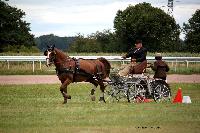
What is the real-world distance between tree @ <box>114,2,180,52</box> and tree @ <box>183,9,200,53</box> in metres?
1.94

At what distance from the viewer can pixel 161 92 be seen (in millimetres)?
20359

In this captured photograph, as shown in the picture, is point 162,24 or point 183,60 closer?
point 183,60

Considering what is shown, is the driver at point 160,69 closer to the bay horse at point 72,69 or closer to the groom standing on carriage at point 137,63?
the groom standing on carriage at point 137,63

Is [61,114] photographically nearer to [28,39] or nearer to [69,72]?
[69,72]

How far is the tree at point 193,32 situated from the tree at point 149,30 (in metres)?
1.94

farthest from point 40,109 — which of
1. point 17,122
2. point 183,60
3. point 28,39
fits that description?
point 28,39

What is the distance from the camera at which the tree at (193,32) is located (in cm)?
9838

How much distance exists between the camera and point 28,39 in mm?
83875

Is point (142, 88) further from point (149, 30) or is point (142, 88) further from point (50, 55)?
point (149, 30)

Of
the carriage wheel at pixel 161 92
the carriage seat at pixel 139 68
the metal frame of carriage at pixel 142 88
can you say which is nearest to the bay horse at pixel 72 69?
the metal frame of carriage at pixel 142 88

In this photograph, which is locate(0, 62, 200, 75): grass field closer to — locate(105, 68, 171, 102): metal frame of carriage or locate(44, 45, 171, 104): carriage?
locate(44, 45, 171, 104): carriage

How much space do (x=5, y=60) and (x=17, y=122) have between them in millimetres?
27151

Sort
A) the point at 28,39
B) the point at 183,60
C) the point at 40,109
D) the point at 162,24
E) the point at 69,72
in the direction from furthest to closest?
1. the point at 162,24
2. the point at 28,39
3. the point at 183,60
4. the point at 69,72
5. the point at 40,109

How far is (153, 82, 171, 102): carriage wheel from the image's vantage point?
20.2 metres
